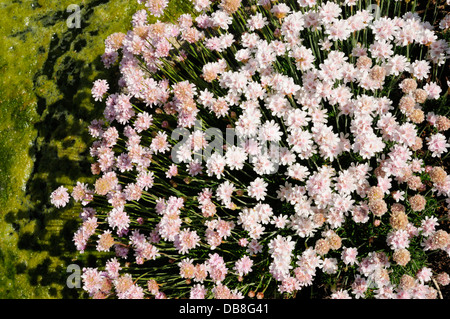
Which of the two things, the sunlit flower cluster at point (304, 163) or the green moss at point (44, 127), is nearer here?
the sunlit flower cluster at point (304, 163)

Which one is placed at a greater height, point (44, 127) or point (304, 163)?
point (304, 163)

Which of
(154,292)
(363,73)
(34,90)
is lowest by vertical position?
(154,292)

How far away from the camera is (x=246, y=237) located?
409cm

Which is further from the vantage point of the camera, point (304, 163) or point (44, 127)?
point (44, 127)

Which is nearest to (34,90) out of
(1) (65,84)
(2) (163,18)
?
(1) (65,84)

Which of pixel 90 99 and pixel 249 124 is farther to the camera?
pixel 90 99

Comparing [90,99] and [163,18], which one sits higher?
[163,18]

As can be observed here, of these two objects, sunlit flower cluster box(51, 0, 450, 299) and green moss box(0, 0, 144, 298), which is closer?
sunlit flower cluster box(51, 0, 450, 299)

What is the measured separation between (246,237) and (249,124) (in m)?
1.29

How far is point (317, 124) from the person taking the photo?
134 inches

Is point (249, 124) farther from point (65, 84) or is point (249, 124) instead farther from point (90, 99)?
point (65, 84)

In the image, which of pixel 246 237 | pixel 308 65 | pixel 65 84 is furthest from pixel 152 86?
pixel 65 84
